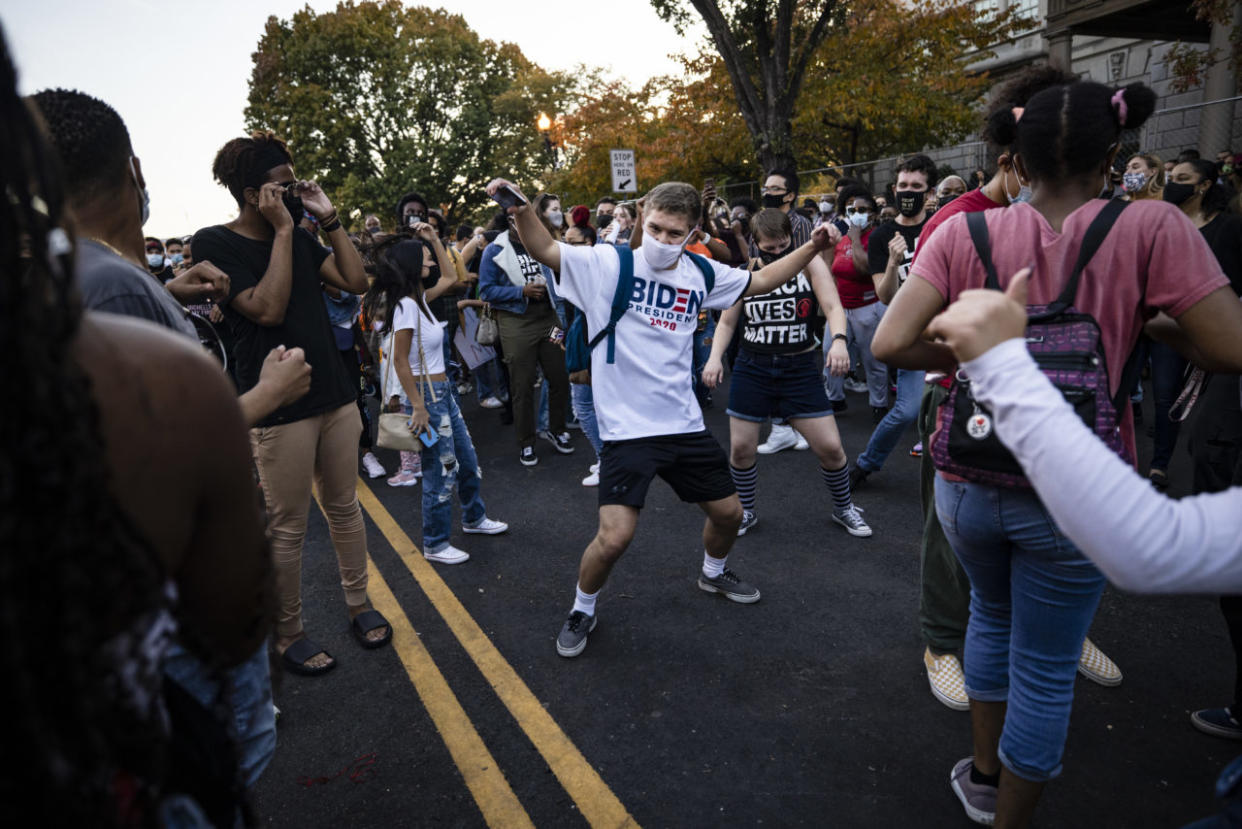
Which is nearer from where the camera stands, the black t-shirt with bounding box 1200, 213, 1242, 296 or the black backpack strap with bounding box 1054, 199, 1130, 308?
the black backpack strap with bounding box 1054, 199, 1130, 308

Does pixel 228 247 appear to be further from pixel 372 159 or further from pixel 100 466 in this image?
pixel 372 159

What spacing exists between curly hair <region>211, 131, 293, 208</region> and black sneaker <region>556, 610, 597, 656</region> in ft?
7.84

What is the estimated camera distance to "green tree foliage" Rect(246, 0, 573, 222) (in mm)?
31469

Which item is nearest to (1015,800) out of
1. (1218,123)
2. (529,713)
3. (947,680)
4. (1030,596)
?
(1030,596)

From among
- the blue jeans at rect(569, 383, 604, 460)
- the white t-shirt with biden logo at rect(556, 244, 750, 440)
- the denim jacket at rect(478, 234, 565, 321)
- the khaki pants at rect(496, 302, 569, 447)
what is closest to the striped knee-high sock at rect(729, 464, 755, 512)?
the white t-shirt with biden logo at rect(556, 244, 750, 440)

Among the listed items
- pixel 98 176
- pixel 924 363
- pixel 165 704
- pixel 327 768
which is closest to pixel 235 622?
pixel 165 704

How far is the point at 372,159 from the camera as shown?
33312 millimetres

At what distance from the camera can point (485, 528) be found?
514 cm

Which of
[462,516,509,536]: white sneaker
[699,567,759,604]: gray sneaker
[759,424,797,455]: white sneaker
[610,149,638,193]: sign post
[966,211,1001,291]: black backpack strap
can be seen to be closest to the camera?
[966,211,1001,291]: black backpack strap

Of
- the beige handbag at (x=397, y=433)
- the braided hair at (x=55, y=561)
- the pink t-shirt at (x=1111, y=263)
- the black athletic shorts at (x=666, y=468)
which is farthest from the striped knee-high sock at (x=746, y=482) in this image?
the braided hair at (x=55, y=561)

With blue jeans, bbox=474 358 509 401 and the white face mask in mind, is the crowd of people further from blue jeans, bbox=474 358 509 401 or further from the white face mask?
blue jeans, bbox=474 358 509 401

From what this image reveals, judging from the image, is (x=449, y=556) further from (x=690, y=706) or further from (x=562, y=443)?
(x=562, y=443)

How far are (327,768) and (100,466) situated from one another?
2.58 meters

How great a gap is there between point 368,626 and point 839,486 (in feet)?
9.58
